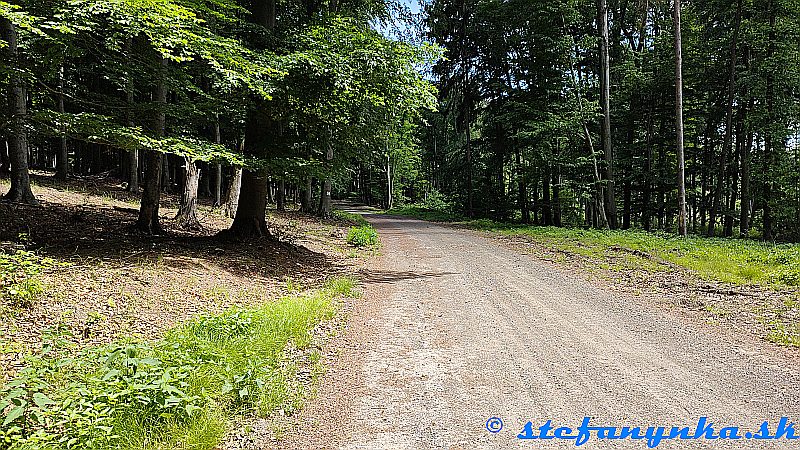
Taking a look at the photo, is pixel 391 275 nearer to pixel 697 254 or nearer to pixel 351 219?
pixel 697 254

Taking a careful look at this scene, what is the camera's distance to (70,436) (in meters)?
3.40

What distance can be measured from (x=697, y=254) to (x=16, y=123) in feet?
48.1

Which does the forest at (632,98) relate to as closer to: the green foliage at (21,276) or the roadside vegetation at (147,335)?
the roadside vegetation at (147,335)

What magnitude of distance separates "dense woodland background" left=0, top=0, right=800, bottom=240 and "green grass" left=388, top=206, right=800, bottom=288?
5540 mm

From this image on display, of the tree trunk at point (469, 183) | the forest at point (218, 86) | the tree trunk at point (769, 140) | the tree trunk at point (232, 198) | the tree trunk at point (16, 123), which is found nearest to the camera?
the forest at point (218, 86)

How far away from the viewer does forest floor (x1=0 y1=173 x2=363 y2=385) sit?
Result: 18.0 ft

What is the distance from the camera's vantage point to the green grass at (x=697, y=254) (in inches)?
399

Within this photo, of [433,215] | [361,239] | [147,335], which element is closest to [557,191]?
[433,215]

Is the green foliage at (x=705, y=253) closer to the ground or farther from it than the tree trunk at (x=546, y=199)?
closer to the ground

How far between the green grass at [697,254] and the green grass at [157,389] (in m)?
8.77

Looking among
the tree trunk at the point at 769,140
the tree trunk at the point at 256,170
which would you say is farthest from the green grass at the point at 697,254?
the tree trunk at the point at 256,170

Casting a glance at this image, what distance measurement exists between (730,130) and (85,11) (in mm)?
24706

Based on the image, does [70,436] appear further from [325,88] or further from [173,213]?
[173,213]

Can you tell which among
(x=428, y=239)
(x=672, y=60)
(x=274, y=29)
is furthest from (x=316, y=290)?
(x=672, y=60)
